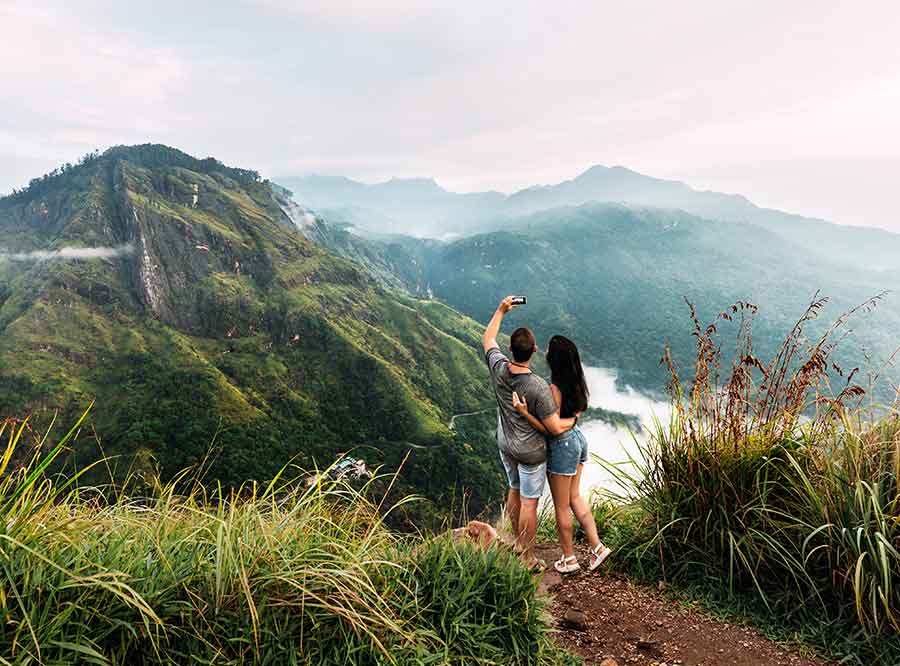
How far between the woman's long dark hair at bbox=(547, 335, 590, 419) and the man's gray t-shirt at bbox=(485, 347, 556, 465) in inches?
4.7

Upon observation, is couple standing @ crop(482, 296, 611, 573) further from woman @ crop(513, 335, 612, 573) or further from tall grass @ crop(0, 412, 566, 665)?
tall grass @ crop(0, 412, 566, 665)

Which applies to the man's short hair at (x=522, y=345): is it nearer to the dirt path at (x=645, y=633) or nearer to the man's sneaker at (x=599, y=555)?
the man's sneaker at (x=599, y=555)

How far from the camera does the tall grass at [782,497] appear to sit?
279cm

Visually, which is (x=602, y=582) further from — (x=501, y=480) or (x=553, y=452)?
(x=501, y=480)

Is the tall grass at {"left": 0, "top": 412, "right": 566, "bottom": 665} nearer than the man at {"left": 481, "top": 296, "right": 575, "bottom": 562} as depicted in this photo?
Yes

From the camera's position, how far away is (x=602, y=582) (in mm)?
3668

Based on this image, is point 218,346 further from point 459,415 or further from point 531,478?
point 531,478

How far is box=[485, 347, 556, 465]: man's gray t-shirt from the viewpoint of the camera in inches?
147

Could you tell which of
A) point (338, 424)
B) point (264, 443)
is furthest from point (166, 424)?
point (338, 424)

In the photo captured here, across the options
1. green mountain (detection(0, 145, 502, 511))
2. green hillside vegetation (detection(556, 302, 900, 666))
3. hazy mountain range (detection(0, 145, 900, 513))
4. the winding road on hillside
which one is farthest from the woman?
the winding road on hillside

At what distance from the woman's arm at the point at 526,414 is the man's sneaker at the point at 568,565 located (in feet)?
3.49

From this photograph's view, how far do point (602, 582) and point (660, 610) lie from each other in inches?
19.5

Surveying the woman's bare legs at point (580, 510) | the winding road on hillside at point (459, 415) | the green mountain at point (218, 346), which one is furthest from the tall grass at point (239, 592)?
the winding road on hillside at point (459, 415)

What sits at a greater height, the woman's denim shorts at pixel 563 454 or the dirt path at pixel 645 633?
the woman's denim shorts at pixel 563 454
